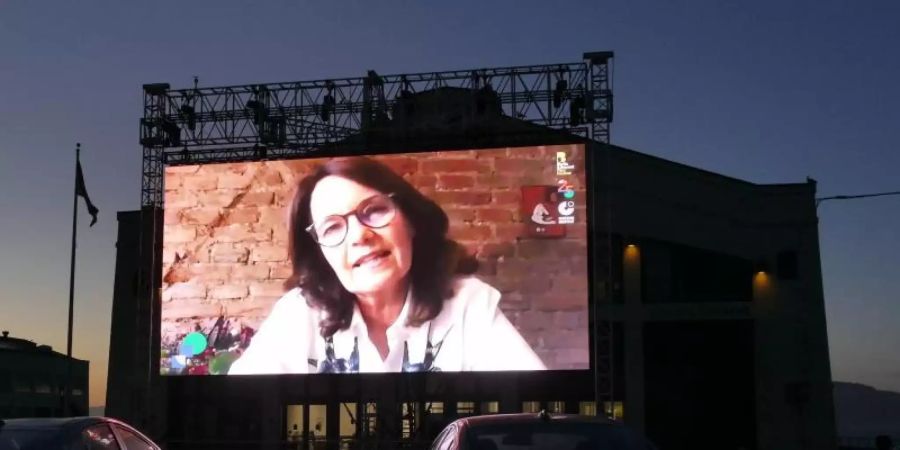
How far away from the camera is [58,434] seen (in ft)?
29.6

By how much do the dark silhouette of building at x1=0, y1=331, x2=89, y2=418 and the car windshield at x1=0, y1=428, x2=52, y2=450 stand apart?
41954 mm

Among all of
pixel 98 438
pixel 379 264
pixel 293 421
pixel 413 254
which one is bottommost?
pixel 293 421

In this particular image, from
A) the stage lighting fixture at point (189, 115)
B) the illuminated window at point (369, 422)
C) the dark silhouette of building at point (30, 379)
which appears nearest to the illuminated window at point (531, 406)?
the illuminated window at point (369, 422)

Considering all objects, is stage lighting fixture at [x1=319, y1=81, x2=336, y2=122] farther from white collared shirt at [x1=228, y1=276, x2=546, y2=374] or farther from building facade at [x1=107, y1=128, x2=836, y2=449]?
building facade at [x1=107, y1=128, x2=836, y2=449]

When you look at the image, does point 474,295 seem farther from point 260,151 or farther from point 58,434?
point 58,434

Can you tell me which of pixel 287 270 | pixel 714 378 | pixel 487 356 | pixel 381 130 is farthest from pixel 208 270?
pixel 714 378

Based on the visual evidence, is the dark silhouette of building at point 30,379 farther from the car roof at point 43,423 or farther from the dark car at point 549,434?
the dark car at point 549,434

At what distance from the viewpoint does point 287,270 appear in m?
26.3

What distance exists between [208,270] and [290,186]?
9.28 feet

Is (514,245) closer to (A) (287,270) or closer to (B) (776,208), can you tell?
(A) (287,270)

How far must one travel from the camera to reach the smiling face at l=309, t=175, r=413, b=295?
1025 inches

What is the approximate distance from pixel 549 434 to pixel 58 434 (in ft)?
14.0

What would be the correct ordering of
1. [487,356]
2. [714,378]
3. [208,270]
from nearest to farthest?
1. [487,356]
2. [208,270]
3. [714,378]

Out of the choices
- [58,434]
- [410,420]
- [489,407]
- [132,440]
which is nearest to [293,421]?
[489,407]
